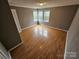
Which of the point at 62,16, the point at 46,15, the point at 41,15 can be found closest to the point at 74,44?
the point at 62,16

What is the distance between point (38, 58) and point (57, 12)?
15.4 feet

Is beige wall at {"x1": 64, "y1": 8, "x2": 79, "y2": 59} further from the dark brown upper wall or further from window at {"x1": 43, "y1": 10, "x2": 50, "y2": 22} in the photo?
window at {"x1": 43, "y1": 10, "x2": 50, "y2": 22}

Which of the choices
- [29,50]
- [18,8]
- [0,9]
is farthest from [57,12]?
[0,9]

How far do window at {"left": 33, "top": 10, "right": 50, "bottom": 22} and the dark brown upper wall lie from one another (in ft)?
2.54

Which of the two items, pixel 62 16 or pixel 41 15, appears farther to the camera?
pixel 41 15

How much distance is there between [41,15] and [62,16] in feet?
9.98

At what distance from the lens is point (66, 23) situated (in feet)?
17.4

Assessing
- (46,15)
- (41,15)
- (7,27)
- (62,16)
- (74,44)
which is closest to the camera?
(74,44)

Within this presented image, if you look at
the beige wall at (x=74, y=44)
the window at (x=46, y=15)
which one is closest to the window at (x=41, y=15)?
the window at (x=46, y=15)

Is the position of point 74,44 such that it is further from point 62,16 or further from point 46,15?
point 46,15

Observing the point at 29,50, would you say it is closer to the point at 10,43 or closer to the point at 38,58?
the point at 38,58

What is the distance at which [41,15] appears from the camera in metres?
8.05

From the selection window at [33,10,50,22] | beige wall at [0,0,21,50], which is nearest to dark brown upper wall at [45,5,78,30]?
window at [33,10,50,22]

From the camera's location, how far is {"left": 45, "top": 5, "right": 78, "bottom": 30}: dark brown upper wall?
4.88 metres
